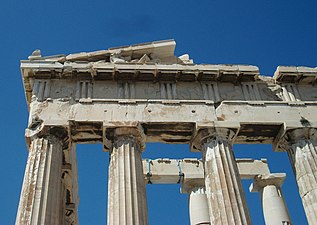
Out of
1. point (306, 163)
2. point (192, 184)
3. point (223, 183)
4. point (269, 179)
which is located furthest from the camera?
point (269, 179)

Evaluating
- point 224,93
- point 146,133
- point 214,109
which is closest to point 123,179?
point 146,133

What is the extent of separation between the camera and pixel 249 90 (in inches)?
820

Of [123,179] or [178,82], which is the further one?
[178,82]

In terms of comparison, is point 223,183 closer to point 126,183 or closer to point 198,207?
point 126,183

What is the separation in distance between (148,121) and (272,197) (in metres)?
8.65

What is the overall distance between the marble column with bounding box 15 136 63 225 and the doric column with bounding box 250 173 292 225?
1094 cm

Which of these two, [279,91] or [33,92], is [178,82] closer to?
[279,91]

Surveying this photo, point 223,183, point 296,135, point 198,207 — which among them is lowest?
point 223,183

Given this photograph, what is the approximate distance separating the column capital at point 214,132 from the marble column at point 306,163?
2349 mm

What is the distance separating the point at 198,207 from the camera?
22.9 m

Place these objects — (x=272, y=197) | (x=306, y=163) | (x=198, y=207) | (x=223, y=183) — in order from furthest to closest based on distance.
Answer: (x=272, y=197) < (x=198, y=207) < (x=306, y=163) < (x=223, y=183)

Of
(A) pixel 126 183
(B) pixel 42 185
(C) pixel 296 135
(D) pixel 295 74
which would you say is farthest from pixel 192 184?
(B) pixel 42 185

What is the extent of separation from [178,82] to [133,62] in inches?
84.6

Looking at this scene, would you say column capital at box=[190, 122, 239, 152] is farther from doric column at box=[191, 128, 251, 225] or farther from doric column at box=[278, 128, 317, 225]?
doric column at box=[278, 128, 317, 225]
